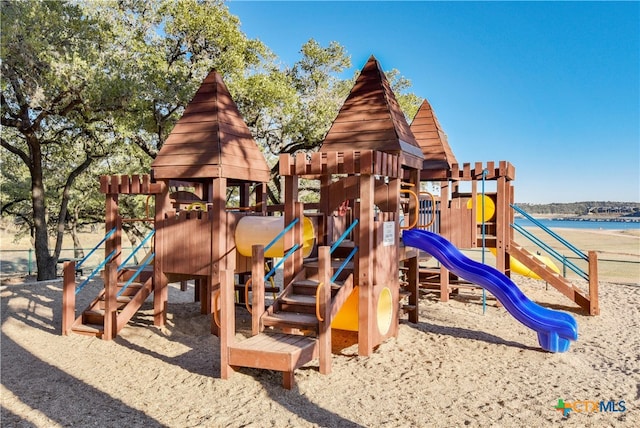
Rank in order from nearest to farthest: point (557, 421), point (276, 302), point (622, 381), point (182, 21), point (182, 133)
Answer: point (557, 421) → point (622, 381) → point (276, 302) → point (182, 133) → point (182, 21)

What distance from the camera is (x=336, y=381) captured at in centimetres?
634

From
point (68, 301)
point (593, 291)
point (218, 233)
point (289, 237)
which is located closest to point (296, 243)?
point (289, 237)

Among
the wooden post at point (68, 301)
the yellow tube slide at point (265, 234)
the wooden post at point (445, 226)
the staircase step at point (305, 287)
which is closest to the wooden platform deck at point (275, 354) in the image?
the staircase step at point (305, 287)

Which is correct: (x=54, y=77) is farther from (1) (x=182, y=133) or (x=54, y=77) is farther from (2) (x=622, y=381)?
(2) (x=622, y=381)

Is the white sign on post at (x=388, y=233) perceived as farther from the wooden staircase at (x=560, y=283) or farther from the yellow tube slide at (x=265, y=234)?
the wooden staircase at (x=560, y=283)

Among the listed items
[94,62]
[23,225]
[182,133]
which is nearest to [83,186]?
[23,225]

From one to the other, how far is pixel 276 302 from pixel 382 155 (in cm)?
279

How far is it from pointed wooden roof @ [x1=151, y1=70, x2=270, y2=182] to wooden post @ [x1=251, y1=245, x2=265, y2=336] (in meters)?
2.66

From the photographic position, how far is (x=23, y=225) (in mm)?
27734

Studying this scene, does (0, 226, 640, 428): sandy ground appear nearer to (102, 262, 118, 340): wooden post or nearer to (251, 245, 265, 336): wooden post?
(102, 262, 118, 340): wooden post

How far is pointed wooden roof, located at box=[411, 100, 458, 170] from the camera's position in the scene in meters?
12.8

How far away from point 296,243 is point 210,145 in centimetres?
281

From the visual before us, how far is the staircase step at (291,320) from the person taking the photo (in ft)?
21.6

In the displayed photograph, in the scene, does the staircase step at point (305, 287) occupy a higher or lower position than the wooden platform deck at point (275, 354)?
higher
